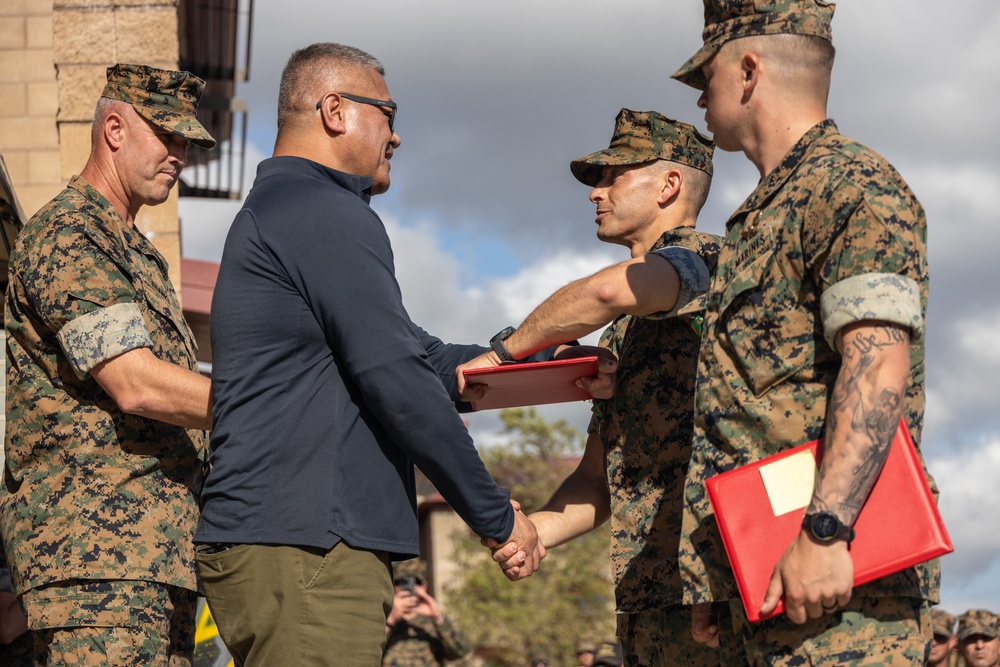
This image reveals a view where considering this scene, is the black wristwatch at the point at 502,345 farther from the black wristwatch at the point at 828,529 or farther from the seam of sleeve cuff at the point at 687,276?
the black wristwatch at the point at 828,529

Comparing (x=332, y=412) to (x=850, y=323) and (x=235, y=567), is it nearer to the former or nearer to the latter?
(x=235, y=567)

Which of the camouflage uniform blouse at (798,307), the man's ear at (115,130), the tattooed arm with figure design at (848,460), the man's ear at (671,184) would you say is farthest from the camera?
the man's ear at (671,184)

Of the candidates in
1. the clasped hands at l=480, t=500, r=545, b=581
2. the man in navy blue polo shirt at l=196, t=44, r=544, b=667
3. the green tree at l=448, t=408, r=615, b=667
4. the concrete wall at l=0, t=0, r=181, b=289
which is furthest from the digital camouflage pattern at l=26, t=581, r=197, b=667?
the green tree at l=448, t=408, r=615, b=667

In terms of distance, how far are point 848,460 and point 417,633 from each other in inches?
380

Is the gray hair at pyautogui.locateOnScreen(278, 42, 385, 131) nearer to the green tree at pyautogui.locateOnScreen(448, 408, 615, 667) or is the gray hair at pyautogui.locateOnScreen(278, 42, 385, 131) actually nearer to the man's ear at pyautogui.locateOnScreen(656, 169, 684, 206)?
the man's ear at pyautogui.locateOnScreen(656, 169, 684, 206)

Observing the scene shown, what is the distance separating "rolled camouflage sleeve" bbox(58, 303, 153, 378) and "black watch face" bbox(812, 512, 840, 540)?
2062mm

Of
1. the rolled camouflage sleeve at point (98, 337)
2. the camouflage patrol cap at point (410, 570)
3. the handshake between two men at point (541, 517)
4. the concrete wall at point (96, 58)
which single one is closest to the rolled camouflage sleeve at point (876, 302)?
the handshake between two men at point (541, 517)

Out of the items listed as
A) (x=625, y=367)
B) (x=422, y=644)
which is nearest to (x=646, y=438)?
(x=625, y=367)

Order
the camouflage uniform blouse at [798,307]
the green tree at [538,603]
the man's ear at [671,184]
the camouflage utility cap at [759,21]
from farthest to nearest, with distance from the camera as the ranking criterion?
the green tree at [538,603], the man's ear at [671,184], the camouflage utility cap at [759,21], the camouflage uniform blouse at [798,307]

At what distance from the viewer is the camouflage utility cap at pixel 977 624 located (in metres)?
11.6

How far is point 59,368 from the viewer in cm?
381

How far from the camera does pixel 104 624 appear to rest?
11.7 ft

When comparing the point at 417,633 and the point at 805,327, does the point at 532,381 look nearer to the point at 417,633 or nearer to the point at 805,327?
the point at 805,327

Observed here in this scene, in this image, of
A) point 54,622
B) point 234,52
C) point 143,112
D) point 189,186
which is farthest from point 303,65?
point 189,186
